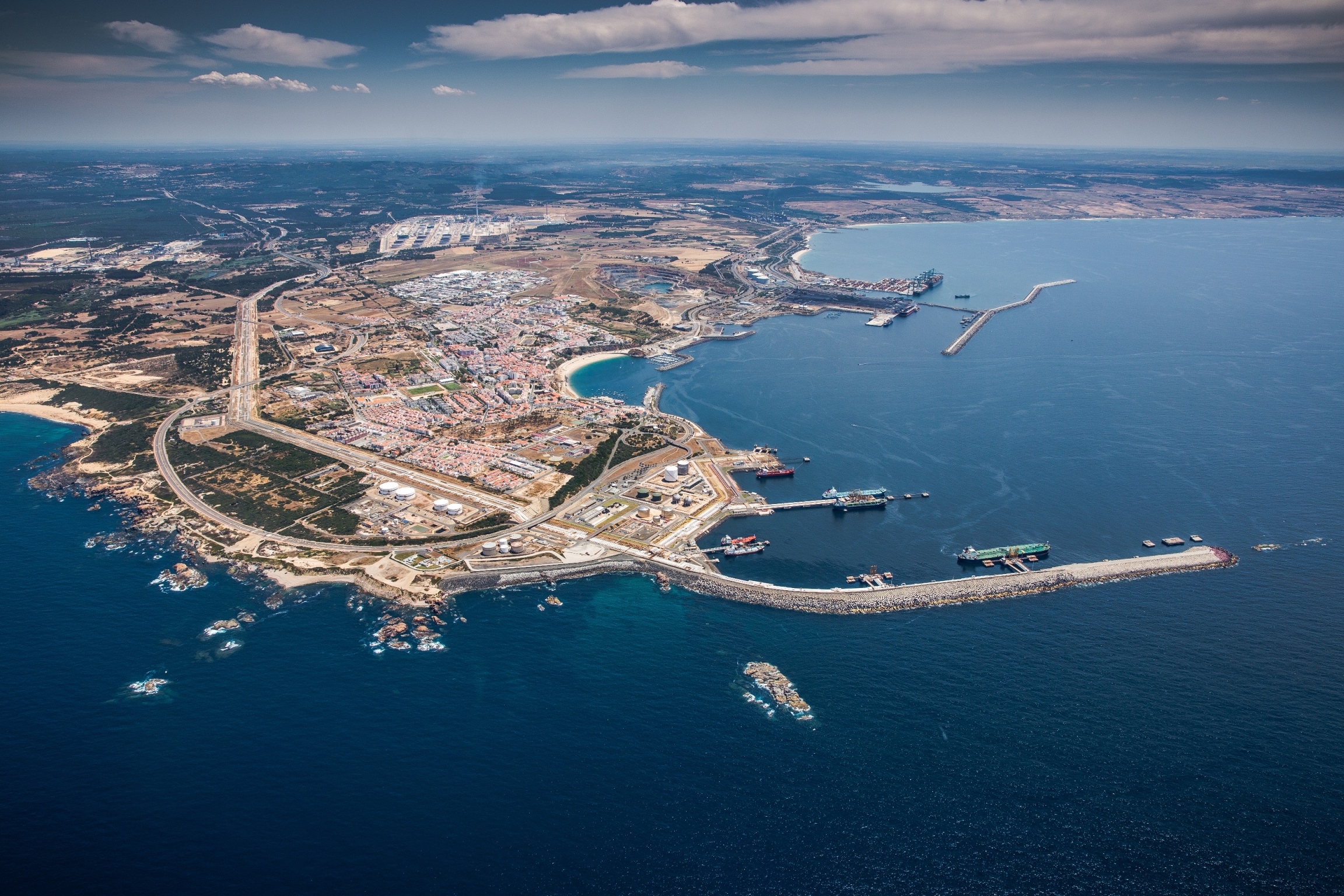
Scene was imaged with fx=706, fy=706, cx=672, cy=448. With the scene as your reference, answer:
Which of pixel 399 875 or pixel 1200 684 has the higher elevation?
pixel 1200 684

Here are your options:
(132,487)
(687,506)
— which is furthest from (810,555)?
(132,487)

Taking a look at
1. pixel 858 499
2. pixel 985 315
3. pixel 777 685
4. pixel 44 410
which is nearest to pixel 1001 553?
pixel 858 499

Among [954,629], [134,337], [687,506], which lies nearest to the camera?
[954,629]

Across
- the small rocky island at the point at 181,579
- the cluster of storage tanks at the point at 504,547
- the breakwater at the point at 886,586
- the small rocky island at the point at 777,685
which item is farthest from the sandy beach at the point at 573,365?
the small rocky island at the point at 777,685

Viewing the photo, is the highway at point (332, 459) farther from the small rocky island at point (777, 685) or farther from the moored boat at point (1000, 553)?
the moored boat at point (1000, 553)

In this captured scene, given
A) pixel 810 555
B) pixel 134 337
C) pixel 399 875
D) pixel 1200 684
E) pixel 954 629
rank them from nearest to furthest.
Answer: pixel 399 875 < pixel 1200 684 < pixel 954 629 < pixel 810 555 < pixel 134 337

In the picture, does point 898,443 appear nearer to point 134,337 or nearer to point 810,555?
point 810,555

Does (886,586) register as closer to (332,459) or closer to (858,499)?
(858,499)
